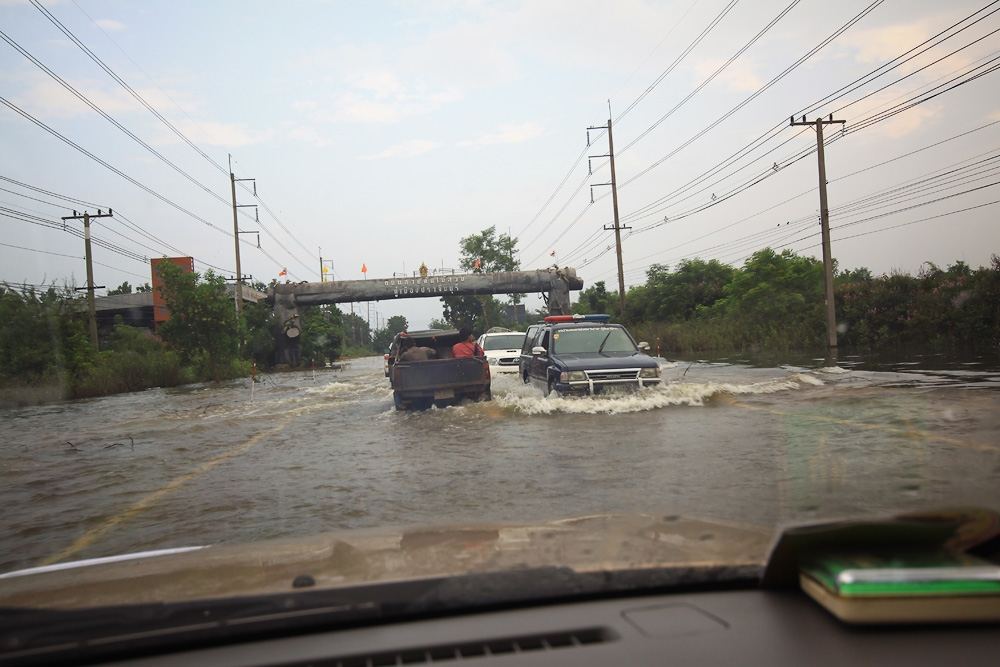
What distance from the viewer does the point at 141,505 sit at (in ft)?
24.3

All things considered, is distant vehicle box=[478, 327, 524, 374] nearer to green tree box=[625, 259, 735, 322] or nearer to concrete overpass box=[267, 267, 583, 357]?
concrete overpass box=[267, 267, 583, 357]

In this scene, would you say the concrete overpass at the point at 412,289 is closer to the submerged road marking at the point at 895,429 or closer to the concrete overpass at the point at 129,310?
the concrete overpass at the point at 129,310

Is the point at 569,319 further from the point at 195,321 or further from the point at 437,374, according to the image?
the point at 195,321

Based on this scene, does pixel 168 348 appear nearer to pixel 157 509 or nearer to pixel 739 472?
pixel 157 509

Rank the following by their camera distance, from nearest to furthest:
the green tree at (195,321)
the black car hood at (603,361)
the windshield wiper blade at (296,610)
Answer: the windshield wiper blade at (296,610) → the black car hood at (603,361) → the green tree at (195,321)

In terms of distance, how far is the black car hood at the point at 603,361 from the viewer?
13.5 m

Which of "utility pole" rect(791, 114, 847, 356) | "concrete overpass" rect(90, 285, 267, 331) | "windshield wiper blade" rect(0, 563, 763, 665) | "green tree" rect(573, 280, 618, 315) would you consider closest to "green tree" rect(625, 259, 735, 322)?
"green tree" rect(573, 280, 618, 315)

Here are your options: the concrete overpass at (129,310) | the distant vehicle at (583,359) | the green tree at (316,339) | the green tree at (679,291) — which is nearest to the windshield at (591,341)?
the distant vehicle at (583,359)

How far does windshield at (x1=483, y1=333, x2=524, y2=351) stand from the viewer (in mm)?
27297

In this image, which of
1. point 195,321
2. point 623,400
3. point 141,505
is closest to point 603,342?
point 623,400

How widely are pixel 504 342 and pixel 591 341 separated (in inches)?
498

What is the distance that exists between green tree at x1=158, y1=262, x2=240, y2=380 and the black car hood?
93.4 ft

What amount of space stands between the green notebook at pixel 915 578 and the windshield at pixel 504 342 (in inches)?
983

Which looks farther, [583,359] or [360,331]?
[360,331]
